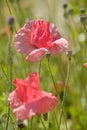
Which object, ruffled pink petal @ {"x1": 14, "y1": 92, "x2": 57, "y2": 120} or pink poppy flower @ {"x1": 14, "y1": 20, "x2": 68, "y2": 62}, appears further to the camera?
pink poppy flower @ {"x1": 14, "y1": 20, "x2": 68, "y2": 62}

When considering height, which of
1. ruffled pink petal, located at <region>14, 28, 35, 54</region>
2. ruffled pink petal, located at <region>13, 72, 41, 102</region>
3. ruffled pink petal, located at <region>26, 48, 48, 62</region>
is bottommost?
ruffled pink petal, located at <region>13, 72, 41, 102</region>

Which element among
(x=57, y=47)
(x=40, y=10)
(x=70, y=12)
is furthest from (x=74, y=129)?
(x=40, y=10)

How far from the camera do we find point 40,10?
513 cm

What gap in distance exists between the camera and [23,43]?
4.63 ft

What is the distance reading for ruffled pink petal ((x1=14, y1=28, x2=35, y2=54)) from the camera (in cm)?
139

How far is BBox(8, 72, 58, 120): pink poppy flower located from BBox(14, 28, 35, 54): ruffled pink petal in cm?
12

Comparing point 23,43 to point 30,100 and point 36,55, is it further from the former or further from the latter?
point 30,100

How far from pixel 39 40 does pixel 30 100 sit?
219 millimetres

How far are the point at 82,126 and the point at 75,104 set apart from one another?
1.90 ft

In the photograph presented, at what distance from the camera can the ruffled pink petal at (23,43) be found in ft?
4.57

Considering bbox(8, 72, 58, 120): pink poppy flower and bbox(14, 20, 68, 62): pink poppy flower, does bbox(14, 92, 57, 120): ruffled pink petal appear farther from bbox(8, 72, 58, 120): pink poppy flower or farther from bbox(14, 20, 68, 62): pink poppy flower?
bbox(14, 20, 68, 62): pink poppy flower

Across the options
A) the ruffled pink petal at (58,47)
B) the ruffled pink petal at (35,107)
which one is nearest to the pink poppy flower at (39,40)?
the ruffled pink petal at (58,47)

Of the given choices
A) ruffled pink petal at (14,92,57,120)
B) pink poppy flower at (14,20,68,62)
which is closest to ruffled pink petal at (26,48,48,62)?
pink poppy flower at (14,20,68,62)

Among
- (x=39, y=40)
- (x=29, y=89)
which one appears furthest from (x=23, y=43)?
(x=29, y=89)
